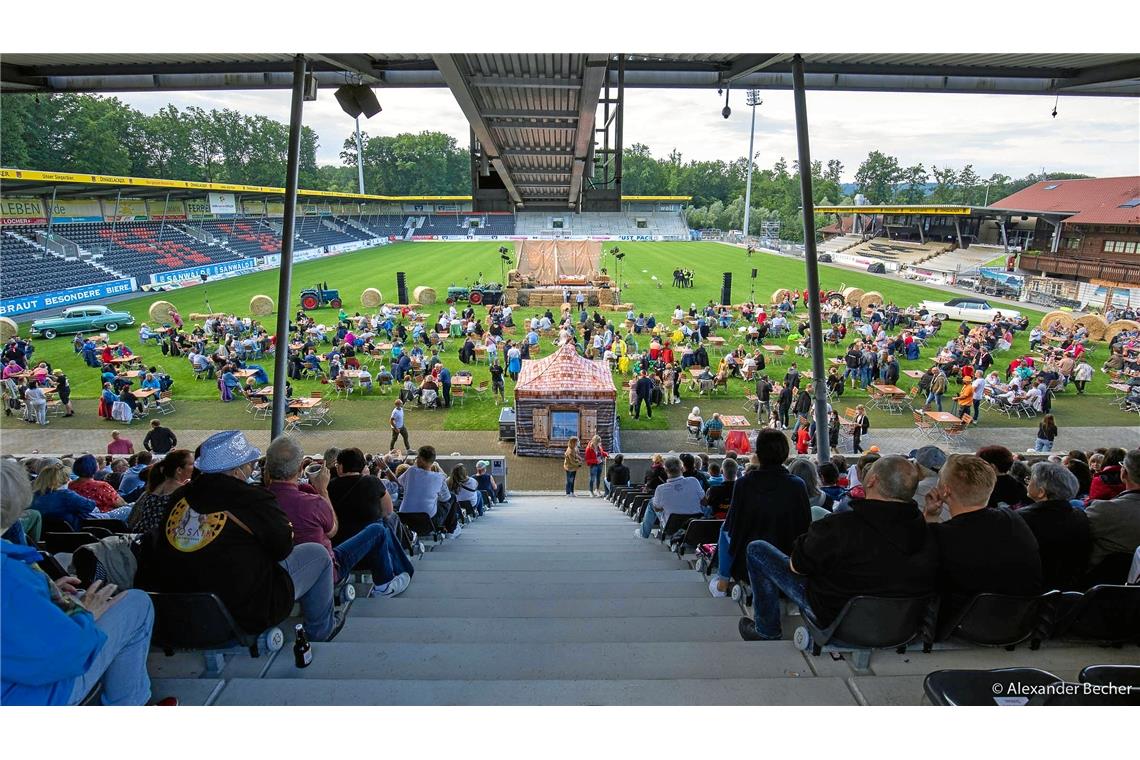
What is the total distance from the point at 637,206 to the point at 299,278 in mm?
48635

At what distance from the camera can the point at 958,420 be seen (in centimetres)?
1364

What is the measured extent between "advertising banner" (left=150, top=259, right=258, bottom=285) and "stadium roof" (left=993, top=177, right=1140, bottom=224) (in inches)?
2074

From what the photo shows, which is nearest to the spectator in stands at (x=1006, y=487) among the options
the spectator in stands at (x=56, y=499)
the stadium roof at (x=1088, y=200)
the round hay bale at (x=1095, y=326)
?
the spectator in stands at (x=56, y=499)

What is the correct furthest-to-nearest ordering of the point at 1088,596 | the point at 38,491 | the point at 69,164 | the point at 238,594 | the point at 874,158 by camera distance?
the point at 874,158, the point at 69,164, the point at 38,491, the point at 1088,596, the point at 238,594

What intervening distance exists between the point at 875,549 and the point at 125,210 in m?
50.8

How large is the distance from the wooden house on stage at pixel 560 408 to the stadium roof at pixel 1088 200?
39.4 metres

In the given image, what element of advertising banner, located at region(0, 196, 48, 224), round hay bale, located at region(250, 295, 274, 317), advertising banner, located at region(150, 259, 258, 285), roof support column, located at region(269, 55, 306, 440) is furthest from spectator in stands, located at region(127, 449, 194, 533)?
advertising banner, located at region(0, 196, 48, 224)

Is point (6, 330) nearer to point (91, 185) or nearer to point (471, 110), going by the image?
point (91, 185)

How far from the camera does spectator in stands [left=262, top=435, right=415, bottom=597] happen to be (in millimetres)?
3359

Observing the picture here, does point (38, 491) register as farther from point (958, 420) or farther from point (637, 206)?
point (637, 206)

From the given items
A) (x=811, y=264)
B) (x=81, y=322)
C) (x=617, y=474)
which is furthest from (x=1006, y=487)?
(x=81, y=322)

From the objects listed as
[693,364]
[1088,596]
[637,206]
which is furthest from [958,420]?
[637,206]

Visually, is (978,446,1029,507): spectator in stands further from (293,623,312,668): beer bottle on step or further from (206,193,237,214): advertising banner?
(206,193,237,214): advertising banner

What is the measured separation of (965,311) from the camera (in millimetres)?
26859
